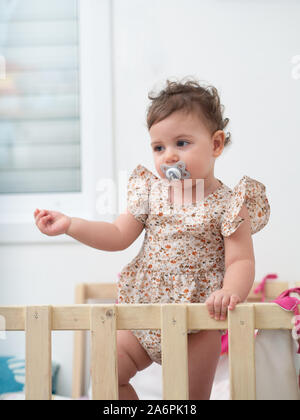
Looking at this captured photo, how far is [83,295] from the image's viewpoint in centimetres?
134

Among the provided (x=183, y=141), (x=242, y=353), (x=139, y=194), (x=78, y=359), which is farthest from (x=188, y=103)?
(x=78, y=359)

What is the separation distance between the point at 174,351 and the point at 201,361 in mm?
157

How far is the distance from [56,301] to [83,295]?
109 millimetres

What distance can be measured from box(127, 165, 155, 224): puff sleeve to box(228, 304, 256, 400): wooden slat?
26 cm

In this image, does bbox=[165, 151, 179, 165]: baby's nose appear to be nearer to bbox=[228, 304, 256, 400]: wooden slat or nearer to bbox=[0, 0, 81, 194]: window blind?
bbox=[228, 304, 256, 400]: wooden slat

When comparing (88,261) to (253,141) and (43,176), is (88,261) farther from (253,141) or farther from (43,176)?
(253,141)

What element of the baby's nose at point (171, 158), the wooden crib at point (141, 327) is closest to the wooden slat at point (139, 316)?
the wooden crib at point (141, 327)

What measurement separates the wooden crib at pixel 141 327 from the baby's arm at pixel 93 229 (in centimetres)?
12

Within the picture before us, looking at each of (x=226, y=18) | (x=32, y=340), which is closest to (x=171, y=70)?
(x=226, y=18)

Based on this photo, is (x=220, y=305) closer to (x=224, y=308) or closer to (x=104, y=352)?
(x=224, y=308)

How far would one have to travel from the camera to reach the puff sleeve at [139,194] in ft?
2.89

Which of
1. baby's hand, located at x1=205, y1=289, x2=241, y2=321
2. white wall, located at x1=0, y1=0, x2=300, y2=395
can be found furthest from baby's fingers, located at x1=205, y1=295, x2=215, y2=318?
white wall, located at x1=0, y1=0, x2=300, y2=395

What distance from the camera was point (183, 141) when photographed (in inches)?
32.1

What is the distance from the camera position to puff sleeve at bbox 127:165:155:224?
880 mm
